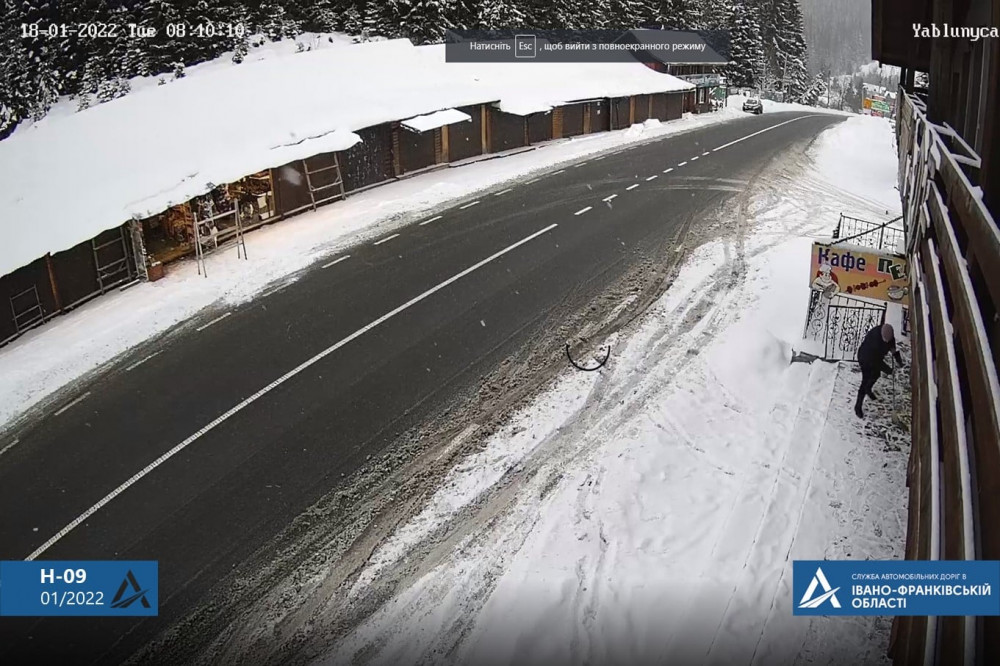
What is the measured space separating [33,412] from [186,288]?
5.84 m

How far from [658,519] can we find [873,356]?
15.4 feet

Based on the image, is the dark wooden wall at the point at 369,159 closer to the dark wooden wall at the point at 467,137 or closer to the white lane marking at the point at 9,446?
the dark wooden wall at the point at 467,137

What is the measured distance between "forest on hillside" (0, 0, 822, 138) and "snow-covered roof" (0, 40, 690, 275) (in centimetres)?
899

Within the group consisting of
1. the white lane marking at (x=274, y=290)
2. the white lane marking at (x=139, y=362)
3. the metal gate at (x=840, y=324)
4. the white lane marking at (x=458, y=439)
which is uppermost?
the white lane marking at (x=274, y=290)

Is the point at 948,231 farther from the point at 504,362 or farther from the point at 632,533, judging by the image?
the point at 504,362

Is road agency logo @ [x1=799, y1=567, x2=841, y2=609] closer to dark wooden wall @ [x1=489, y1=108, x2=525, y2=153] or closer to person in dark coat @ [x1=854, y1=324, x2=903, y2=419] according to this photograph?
person in dark coat @ [x1=854, y1=324, x2=903, y2=419]

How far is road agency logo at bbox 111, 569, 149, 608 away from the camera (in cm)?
879

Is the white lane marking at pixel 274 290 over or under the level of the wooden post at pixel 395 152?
under

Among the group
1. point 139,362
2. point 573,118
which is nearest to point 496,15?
point 573,118

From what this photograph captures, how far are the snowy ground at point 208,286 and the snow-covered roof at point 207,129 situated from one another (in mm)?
1698

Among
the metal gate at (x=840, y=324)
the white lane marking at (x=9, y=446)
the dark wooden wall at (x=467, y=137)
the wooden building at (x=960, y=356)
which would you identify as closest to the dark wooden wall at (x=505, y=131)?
the dark wooden wall at (x=467, y=137)

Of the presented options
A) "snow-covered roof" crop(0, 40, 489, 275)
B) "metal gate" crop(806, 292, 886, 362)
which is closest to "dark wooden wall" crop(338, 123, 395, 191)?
"snow-covered roof" crop(0, 40, 489, 275)

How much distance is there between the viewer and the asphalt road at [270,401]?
375 inches

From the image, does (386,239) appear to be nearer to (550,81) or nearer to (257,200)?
(257,200)
